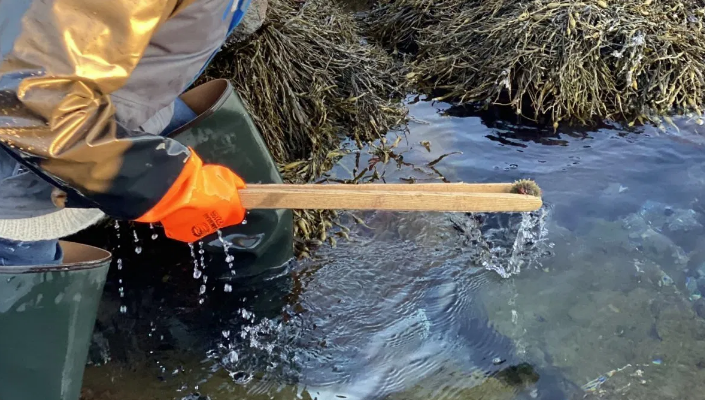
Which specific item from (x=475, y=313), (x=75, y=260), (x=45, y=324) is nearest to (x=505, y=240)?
(x=475, y=313)

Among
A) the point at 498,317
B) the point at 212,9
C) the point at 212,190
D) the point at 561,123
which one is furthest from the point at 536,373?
the point at 561,123

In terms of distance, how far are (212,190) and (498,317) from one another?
1.45 metres

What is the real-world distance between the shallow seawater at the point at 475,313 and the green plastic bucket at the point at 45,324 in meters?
0.43

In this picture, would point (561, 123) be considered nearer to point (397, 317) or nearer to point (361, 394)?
point (397, 317)

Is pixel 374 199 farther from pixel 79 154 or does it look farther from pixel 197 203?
pixel 79 154

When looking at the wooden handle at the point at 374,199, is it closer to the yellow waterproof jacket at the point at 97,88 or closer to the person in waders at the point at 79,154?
the person in waders at the point at 79,154

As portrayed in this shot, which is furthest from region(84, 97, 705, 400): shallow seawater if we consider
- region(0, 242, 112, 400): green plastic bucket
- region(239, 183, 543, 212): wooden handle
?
region(239, 183, 543, 212): wooden handle

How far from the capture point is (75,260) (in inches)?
87.5

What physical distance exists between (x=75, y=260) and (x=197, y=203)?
0.62 m

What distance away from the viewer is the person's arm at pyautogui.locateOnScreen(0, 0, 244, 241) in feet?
5.00

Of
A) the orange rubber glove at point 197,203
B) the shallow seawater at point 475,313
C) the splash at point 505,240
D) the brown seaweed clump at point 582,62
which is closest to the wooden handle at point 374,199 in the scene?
the orange rubber glove at point 197,203

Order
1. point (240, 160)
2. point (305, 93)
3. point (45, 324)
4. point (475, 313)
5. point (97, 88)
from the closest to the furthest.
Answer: point (97, 88), point (45, 324), point (240, 160), point (475, 313), point (305, 93)

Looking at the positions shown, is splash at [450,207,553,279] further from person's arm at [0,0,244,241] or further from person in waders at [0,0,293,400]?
person's arm at [0,0,244,241]

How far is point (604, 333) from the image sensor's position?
2643 millimetres
